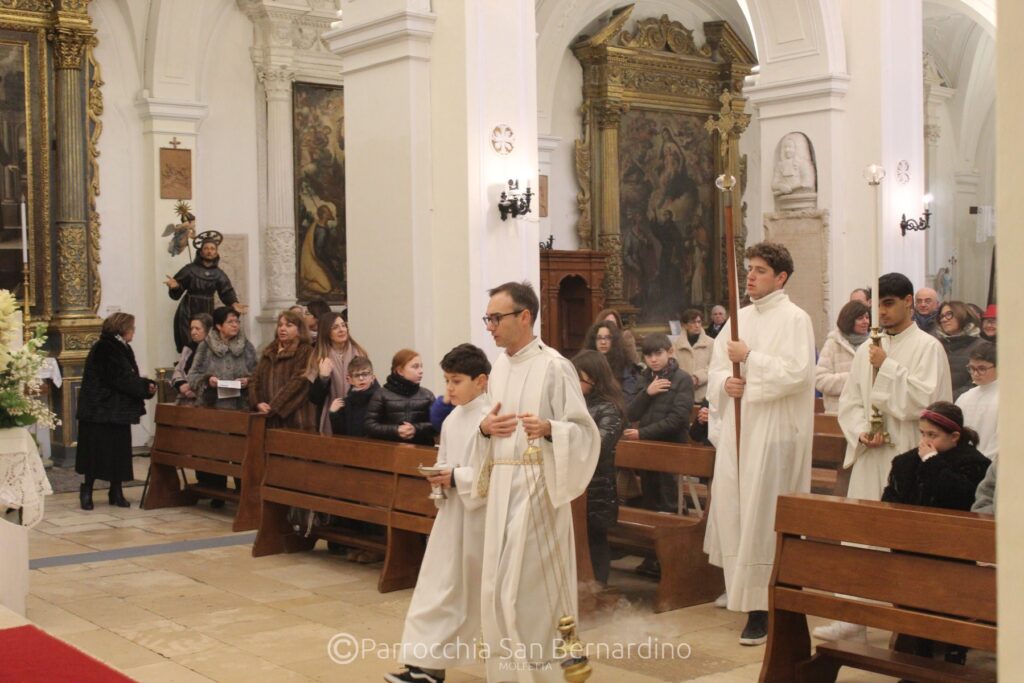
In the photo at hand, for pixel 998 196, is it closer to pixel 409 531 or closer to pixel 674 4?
pixel 409 531

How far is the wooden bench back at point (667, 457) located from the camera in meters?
6.69

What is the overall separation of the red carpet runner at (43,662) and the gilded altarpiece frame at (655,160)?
44.1ft

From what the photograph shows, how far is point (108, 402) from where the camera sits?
32.4 ft

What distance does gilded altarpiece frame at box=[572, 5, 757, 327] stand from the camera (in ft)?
60.1

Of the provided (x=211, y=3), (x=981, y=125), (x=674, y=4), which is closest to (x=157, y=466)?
(x=211, y=3)

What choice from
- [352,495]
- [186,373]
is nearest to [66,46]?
[186,373]

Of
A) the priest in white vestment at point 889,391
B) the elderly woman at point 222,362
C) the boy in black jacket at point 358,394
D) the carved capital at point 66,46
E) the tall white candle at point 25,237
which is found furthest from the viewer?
the carved capital at point 66,46

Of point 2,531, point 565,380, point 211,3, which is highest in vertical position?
point 211,3

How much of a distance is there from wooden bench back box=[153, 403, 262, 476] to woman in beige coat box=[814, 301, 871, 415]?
13.4 feet

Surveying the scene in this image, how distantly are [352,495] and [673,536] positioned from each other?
2.05m

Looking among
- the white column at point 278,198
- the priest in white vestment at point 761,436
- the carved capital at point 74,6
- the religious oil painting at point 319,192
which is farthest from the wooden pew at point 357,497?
the religious oil painting at point 319,192

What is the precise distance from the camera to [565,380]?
4.85 m

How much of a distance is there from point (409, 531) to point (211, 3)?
31.0 feet

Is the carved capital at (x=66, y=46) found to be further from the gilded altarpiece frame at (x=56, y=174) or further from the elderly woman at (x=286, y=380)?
the elderly woman at (x=286, y=380)
